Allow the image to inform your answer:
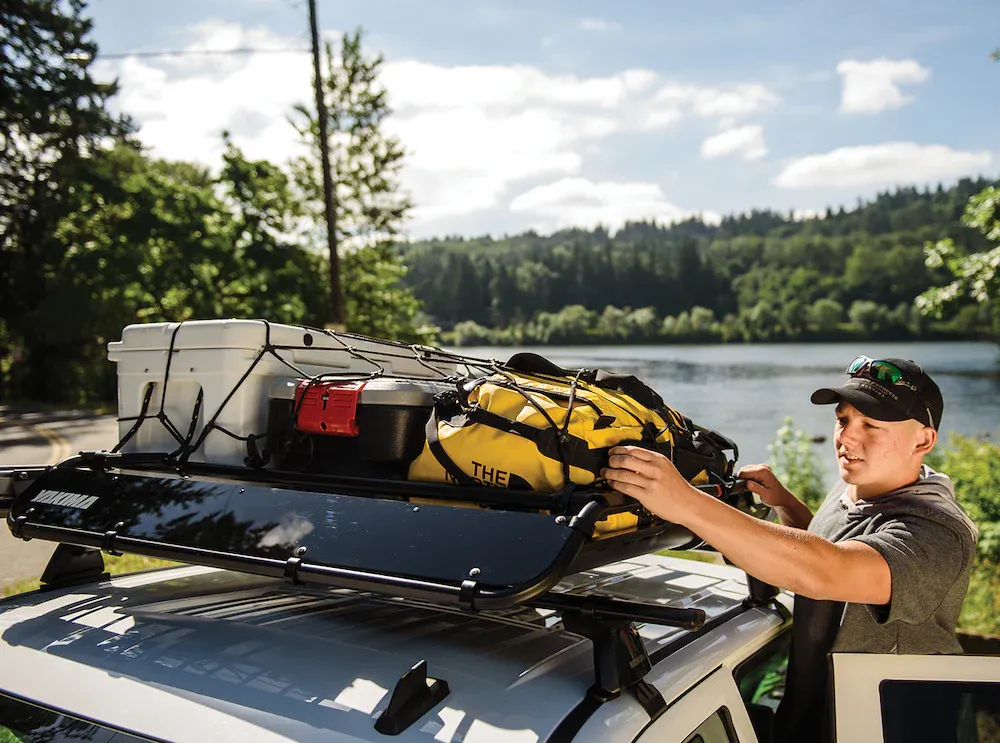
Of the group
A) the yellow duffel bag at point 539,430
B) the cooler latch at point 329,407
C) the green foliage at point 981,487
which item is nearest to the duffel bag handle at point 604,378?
the yellow duffel bag at point 539,430

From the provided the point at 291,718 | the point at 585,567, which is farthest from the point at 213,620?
the point at 585,567

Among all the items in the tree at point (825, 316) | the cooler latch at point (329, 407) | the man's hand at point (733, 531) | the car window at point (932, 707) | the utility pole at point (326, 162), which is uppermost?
the utility pole at point (326, 162)

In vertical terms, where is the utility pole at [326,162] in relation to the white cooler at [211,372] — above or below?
above

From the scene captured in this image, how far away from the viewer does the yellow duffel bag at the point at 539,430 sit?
1.92 meters

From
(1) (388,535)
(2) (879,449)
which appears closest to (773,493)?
(2) (879,449)

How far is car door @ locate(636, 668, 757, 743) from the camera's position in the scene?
5.53 ft

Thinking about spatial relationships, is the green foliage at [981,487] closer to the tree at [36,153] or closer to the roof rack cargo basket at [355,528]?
the roof rack cargo basket at [355,528]

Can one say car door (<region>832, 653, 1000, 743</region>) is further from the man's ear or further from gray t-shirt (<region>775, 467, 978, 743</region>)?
the man's ear

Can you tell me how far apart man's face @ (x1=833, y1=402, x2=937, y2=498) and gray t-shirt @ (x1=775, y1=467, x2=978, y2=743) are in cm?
5

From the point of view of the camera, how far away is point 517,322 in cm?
2288

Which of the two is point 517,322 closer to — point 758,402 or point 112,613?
point 758,402

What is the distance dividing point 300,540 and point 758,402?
2637cm

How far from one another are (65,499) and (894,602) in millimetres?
2120

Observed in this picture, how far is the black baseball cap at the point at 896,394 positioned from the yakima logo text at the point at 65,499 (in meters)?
2.05
